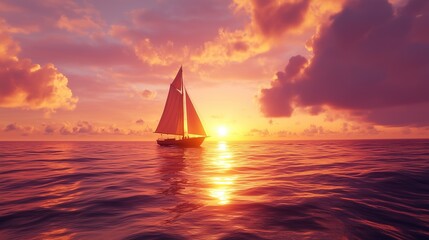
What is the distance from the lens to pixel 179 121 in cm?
7675

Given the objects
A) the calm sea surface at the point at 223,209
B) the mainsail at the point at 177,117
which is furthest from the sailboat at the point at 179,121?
the calm sea surface at the point at 223,209

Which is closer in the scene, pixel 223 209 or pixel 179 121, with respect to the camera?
pixel 223 209

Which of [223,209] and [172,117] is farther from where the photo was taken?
[172,117]

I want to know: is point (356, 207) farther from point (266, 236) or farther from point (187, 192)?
point (187, 192)

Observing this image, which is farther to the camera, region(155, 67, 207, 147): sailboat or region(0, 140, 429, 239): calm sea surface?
region(155, 67, 207, 147): sailboat

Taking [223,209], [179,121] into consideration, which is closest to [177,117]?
[179,121]

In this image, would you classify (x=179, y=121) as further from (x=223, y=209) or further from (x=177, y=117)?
(x=223, y=209)

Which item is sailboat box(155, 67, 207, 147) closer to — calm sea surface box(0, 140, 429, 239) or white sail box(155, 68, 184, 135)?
white sail box(155, 68, 184, 135)

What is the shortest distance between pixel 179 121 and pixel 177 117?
1.36 meters

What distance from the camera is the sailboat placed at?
73500 mm

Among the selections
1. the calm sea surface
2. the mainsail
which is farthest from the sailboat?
the calm sea surface

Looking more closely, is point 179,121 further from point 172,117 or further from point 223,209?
point 223,209

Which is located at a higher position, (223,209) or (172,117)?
(172,117)

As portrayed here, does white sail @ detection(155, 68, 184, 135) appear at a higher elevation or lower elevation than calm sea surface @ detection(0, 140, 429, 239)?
higher
